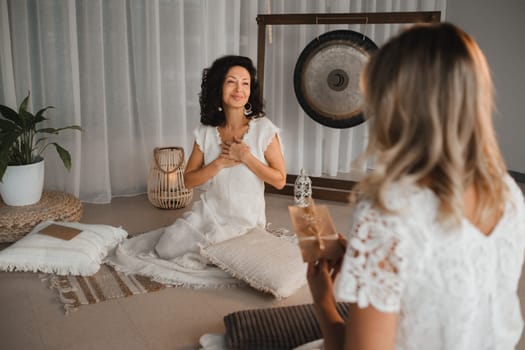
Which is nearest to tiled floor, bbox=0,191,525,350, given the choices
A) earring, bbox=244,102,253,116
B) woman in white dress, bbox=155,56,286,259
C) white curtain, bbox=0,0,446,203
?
woman in white dress, bbox=155,56,286,259

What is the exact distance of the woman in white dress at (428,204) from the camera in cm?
78

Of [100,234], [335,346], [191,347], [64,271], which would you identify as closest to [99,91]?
[100,234]

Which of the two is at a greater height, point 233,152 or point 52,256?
point 233,152

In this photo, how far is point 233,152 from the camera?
2.35 m

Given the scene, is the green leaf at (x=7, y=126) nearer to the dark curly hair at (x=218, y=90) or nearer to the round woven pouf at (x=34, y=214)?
the round woven pouf at (x=34, y=214)

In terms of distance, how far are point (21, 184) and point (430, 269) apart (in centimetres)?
234

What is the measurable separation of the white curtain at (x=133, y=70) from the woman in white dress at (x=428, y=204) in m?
2.63

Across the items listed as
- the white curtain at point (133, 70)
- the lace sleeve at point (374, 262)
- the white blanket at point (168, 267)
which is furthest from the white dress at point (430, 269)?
the white curtain at point (133, 70)

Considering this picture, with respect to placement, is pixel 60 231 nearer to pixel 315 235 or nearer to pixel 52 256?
pixel 52 256

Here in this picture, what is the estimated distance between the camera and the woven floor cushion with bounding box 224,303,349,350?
1.52 m

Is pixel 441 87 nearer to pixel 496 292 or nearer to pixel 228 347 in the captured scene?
pixel 496 292

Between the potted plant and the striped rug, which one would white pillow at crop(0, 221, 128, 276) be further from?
the potted plant

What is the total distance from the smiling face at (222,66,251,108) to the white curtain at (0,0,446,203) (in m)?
1.08

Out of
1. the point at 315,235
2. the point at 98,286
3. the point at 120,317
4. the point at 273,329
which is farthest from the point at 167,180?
the point at 315,235
